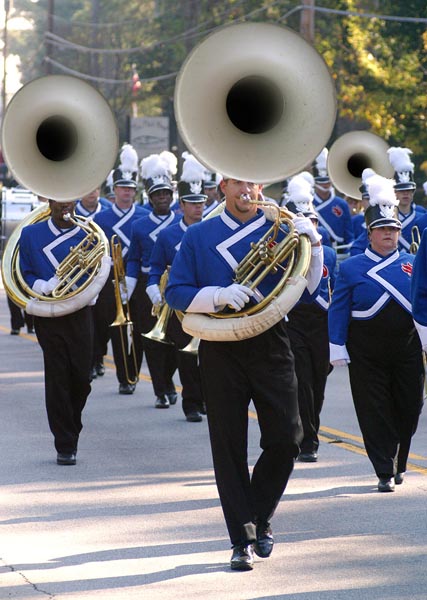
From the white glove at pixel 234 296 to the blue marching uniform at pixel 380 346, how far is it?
6.74ft

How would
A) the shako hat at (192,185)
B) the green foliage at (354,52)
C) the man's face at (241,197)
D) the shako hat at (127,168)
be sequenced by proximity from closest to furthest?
the man's face at (241,197) → the shako hat at (192,185) → the shako hat at (127,168) → the green foliage at (354,52)

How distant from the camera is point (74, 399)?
1062cm

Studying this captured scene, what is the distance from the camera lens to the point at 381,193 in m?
9.54

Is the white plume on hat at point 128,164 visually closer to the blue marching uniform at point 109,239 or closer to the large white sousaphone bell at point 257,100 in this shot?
the blue marching uniform at point 109,239

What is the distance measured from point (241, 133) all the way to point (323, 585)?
2.17m

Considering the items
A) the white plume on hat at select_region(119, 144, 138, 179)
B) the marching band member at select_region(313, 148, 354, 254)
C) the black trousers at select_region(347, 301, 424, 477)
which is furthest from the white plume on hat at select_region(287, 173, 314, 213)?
the marching band member at select_region(313, 148, 354, 254)

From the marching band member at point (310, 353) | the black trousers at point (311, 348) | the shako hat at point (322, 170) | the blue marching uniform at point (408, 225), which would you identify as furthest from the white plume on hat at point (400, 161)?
the black trousers at point (311, 348)

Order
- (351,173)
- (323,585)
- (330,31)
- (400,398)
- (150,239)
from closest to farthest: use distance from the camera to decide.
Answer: (323,585) < (400,398) < (150,239) < (351,173) < (330,31)

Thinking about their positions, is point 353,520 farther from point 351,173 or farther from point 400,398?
point 351,173

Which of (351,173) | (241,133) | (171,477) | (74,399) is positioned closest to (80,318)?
(74,399)

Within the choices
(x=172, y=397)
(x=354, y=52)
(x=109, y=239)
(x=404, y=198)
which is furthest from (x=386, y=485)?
(x=354, y=52)

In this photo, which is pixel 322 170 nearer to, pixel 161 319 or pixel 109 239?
pixel 109 239

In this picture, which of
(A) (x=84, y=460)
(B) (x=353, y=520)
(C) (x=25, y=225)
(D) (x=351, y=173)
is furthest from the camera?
(D) (x=351, y=173)

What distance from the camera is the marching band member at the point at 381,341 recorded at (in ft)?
30.9
